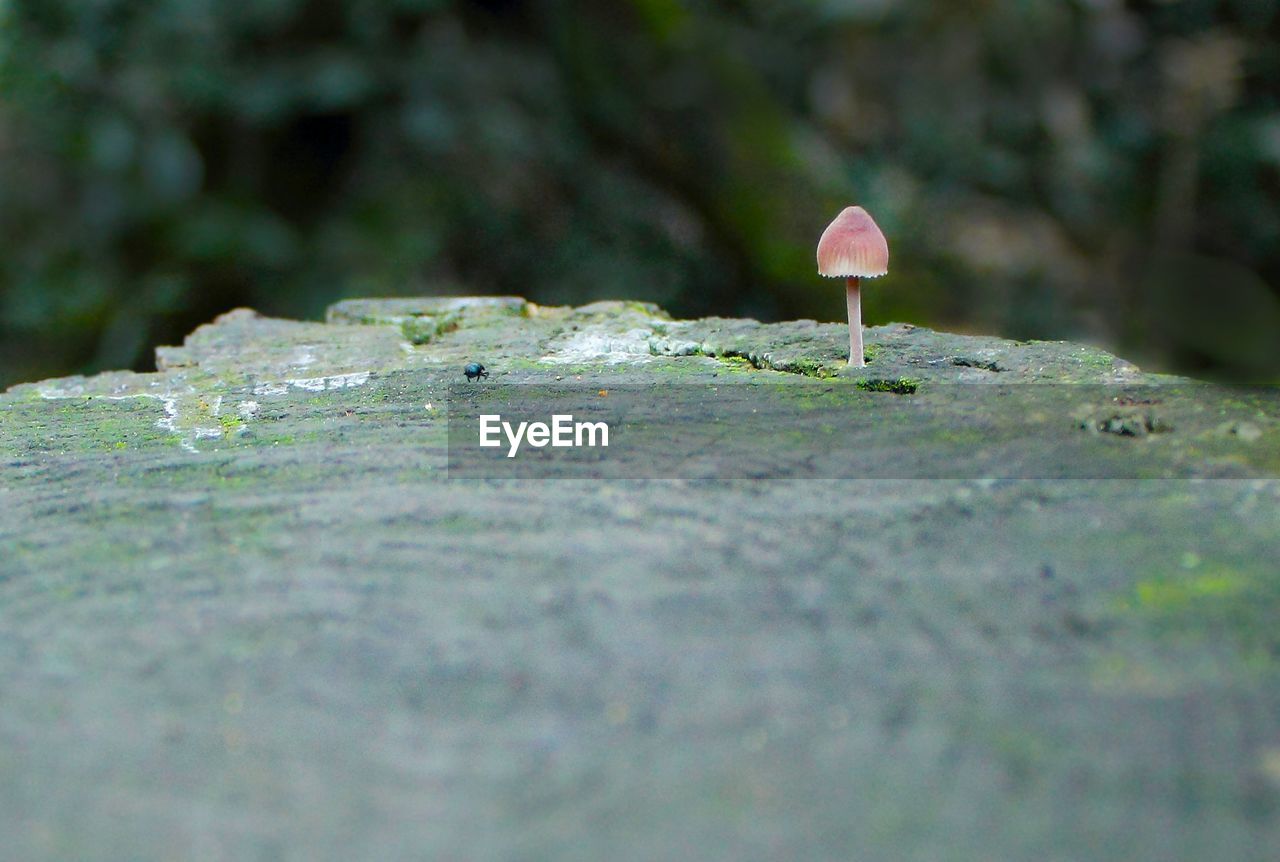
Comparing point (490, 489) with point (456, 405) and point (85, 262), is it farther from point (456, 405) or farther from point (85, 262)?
point (85, 262)

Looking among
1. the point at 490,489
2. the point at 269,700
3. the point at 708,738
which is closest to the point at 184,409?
the point at 490,489

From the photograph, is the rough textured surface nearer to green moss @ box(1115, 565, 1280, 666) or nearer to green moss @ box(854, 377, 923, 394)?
green moss @ box(1115, 565, 1280, 666)

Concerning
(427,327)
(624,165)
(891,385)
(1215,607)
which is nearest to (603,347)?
(427,327)

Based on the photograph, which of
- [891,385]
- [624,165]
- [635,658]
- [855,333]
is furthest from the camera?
[624,165]

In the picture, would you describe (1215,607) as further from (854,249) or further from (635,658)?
(854,249)

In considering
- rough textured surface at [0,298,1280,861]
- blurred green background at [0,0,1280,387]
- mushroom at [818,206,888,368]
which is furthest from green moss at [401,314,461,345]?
blurred green background at [0,0,1280,387]
